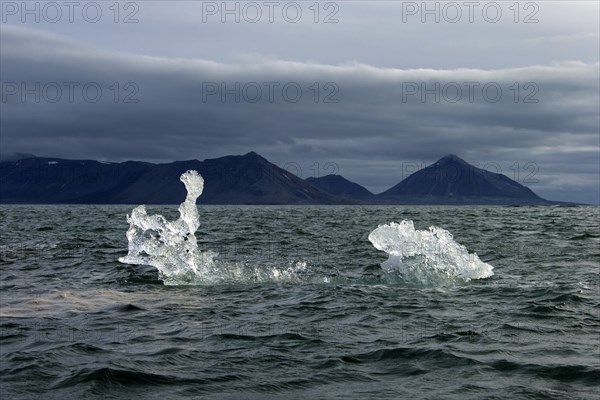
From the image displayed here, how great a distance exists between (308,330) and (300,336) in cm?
62

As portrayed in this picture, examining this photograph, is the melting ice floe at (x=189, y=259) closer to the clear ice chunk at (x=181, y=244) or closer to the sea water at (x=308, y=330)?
the clear ice chunk at (x=181, y=244)

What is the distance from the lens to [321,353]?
1205 centimetres

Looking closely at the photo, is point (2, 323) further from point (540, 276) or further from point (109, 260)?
point (540, 276)

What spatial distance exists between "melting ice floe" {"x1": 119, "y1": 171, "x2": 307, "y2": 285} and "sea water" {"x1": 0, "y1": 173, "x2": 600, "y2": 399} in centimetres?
21

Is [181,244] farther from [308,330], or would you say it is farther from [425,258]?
[308,330]

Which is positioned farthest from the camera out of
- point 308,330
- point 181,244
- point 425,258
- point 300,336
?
point 181,244

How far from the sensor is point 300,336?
44.4 feet

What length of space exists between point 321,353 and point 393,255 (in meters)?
10.9

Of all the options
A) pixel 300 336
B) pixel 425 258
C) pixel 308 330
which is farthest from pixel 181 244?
pixel 300 336

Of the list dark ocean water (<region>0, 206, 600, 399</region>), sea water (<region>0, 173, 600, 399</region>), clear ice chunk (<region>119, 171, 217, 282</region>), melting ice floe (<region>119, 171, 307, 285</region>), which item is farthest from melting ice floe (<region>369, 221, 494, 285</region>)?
clear ice chunk (<region>119, 171, 217, 282</region>)

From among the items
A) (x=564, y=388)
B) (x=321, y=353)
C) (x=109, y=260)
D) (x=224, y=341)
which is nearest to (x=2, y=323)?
(x=224, y=341)

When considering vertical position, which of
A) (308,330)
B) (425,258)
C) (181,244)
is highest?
(181,244)

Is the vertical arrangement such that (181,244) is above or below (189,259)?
above

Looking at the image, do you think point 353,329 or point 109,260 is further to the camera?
point 109,260
